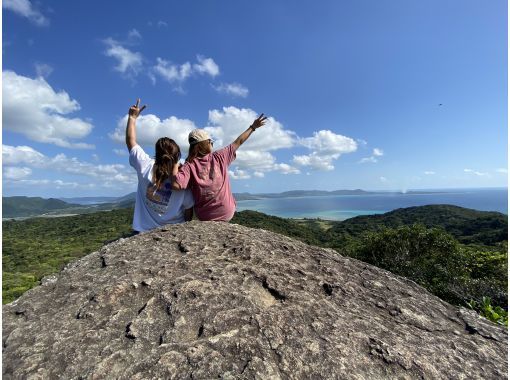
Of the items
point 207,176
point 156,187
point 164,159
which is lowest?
point 156,187

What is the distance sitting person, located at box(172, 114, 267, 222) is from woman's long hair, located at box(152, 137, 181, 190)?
11 centimetres

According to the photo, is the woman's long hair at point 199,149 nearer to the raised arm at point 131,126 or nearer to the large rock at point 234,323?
the raised arm at point 131,126

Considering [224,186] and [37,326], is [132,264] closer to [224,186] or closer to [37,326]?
[37,326]

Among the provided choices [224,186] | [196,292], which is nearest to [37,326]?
[196,292]

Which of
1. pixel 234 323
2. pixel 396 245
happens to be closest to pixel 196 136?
pixel 234 323

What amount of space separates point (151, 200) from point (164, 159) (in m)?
0.84

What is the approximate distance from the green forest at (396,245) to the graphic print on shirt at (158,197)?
65 cm

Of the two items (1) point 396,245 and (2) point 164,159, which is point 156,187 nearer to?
(2) point 164,159

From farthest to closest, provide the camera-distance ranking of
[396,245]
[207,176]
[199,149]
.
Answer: [396,245] < [199,149] < [207,176]

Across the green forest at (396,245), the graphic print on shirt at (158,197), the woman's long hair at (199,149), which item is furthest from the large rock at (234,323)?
the green forest at (396,245)

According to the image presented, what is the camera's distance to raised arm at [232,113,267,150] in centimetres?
613

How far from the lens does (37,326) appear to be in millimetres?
3480

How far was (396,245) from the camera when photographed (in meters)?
35.0

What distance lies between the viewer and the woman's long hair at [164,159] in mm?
5277
